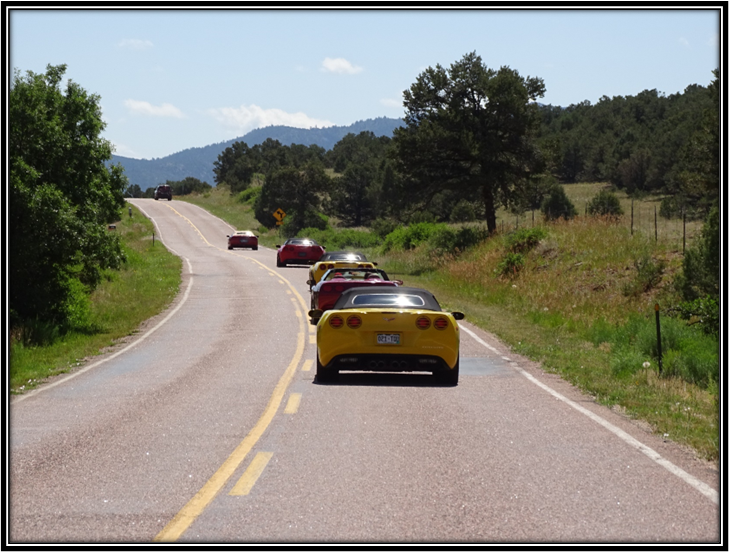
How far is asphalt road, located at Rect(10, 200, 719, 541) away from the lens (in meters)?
5.59

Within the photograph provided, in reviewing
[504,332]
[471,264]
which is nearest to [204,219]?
[471,264]

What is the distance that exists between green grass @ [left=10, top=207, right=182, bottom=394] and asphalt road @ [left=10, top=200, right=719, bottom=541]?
1.64 m

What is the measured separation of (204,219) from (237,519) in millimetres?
87535

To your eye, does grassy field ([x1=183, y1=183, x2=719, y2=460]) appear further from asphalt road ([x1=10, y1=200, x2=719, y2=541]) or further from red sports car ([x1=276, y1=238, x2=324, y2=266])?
red sports car ([x1=276, y1=238, x2=324, y2=266])

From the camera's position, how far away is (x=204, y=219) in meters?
91.2

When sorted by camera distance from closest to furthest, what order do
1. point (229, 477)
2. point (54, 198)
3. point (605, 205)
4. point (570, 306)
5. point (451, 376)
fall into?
1. point (229, 477)
2. point (451, 376)
3. point (54, 198)
4. point (570, 306)
5. point (605, 205)

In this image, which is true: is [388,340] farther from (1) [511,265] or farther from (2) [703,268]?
(1) [511,265]

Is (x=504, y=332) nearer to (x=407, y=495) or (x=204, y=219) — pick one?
(x=407, y=495)

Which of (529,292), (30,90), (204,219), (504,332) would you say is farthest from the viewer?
(204,219)

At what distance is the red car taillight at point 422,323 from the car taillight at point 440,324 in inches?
4.3

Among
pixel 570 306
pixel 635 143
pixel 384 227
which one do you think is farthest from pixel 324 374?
pixel 635 143

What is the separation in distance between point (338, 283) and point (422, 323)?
23.4 feet

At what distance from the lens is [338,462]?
7.39 metres

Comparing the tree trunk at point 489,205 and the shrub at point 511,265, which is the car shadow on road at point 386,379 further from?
the tree trunk at point 489,205
